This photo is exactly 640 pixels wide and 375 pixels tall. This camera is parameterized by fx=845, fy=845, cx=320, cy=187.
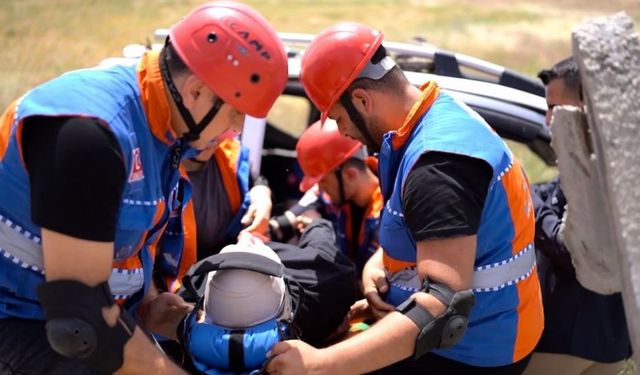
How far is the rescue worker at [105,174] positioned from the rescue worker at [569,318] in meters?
1.61

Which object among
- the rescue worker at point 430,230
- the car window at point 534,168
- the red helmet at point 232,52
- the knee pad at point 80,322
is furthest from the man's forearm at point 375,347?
the car window at point 534,168

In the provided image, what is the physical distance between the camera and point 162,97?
2.42m

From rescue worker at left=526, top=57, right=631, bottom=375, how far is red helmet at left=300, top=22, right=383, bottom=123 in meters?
1.14

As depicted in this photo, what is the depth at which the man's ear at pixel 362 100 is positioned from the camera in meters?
2.82

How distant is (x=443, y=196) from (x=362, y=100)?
550mm

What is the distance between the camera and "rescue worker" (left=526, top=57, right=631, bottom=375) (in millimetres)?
3597

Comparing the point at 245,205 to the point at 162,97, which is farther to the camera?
the point at 245,205

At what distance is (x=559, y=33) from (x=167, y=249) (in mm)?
16807

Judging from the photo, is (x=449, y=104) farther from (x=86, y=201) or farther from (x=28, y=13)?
(x=28, y=13)

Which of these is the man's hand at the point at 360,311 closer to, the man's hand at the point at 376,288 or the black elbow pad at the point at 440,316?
the man's hand at the point at 376,288

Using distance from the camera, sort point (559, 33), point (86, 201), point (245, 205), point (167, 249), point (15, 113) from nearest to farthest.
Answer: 1. point (86, 201)
2. point (15, 113)
3. point (167, 249)
4. point (245, 205)
5. point (559, 33)

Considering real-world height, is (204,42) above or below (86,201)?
above

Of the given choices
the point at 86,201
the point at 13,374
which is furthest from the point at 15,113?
the point at 13,374

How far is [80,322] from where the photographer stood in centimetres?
222
